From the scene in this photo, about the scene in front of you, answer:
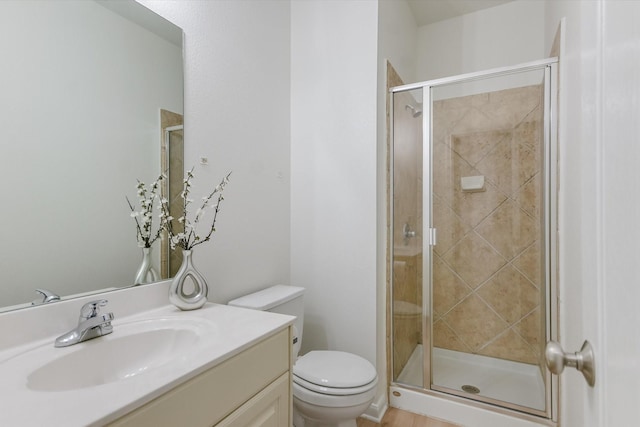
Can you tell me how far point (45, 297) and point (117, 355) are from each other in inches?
10.9

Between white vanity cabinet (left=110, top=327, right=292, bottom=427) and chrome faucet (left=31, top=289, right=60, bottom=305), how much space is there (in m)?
0.55

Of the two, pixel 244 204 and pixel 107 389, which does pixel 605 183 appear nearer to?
pixel 107 389

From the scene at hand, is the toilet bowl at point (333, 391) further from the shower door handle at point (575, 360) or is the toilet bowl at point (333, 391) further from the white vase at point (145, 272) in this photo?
the shower door handle at point (575, 360)

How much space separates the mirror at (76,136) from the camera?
0.92 metres

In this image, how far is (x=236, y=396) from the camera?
920 millimetres

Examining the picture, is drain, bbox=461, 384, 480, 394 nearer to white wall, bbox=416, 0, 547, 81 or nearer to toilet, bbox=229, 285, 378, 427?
toilet, bbox=229, 285, 378, 427

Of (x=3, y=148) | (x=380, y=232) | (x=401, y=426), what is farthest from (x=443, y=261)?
(x=3, y=148)

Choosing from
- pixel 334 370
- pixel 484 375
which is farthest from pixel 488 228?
pixel 334 370

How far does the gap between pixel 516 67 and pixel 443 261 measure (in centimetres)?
125

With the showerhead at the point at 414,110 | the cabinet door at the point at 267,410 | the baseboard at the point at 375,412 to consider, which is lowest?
the baseboard at the point at 375,412

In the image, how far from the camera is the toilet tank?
1.53 m

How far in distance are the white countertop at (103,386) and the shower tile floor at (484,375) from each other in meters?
1.34

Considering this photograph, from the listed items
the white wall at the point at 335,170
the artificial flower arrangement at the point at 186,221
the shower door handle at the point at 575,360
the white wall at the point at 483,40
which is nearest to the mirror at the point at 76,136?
the artificial flower arrangement at the point at 186,221

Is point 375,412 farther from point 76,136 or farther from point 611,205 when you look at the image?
point 76,136
